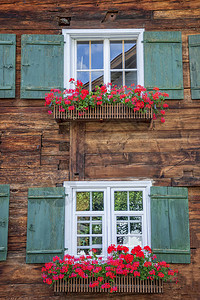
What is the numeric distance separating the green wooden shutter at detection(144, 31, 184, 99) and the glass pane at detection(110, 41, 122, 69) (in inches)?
18.9

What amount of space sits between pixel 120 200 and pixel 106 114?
141 cm

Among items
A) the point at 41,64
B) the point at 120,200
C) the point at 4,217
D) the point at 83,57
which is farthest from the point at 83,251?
the point at 83,57

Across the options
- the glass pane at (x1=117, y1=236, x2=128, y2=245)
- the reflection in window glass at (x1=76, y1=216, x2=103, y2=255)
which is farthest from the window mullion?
the glass pane at (x1=117, y1=236, x2=128, y2=245)

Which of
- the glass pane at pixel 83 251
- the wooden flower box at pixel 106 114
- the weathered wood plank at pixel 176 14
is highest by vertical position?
the weathered wood plank at pixel 176 14

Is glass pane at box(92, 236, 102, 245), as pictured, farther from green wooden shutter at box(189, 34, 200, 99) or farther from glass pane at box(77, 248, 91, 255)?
green wooden shutter at box(189, 34, 200, 99)

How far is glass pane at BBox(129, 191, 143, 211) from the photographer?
681 centimetres

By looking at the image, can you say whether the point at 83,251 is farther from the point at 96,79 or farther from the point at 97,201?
the point at 96,79

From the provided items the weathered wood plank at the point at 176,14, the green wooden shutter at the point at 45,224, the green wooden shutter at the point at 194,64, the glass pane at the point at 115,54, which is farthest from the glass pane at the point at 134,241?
the weathered wood plank at the point at 176,14

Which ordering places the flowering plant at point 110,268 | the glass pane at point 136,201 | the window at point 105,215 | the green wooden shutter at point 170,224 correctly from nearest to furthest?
the flowering plant at point 110,268
the green wooden shutter at point 170,224
the window at point 105,215
the glass pane at point 136,201

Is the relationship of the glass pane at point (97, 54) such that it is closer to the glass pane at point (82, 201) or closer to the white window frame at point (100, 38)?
the white window frame at point (100, 38)

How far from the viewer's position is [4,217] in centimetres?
662

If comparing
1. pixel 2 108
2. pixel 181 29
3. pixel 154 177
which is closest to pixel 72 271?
pixel 154 177

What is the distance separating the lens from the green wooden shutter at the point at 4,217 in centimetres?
657

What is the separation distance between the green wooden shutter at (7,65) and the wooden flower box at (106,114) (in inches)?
37.4
